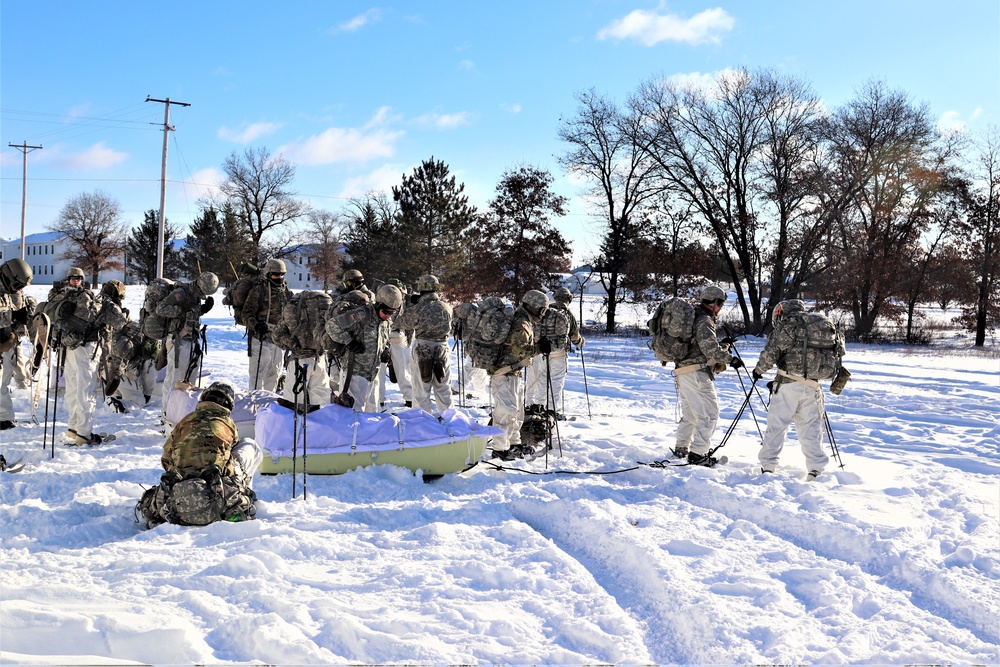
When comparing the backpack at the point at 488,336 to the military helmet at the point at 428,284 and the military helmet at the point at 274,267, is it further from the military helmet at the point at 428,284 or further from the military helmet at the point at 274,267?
the military helmet at the point at 274,267

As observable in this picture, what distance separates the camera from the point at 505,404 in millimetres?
8383

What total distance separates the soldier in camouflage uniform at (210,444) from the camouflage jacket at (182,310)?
3954 mm

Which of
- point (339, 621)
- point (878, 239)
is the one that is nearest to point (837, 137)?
point (878, 239)

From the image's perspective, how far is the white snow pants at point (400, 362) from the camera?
465 inches

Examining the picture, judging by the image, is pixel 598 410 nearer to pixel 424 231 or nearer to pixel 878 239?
pixel 878 239

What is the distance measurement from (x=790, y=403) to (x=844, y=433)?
3405 millimetres

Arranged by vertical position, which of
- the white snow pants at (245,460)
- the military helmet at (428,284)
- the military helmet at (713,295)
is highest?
the military helmet at (428,284)

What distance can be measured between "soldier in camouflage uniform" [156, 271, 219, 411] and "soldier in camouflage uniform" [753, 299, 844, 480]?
6.68 metres

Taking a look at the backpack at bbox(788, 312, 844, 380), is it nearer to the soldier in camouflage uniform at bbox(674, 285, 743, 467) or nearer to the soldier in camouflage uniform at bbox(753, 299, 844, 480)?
the soldier in camouflage uniform at bbox(753, 299, 844, 480)

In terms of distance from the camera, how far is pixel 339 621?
3.85m

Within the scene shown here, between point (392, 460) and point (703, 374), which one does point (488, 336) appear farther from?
point (703, 374)

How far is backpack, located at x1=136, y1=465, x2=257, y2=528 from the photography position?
17.4ft

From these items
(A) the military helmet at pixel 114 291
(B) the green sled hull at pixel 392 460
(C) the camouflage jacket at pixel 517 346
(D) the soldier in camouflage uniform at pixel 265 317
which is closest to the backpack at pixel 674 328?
(C) the camouflage jacket at pixel 517 346

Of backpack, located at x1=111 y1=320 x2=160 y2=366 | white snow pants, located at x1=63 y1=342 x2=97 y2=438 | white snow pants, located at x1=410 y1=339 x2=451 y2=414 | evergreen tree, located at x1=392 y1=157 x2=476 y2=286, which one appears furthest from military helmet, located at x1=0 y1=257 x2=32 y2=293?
evergreen tree, located at x1=392 y1=157 x2=476 y2=286
